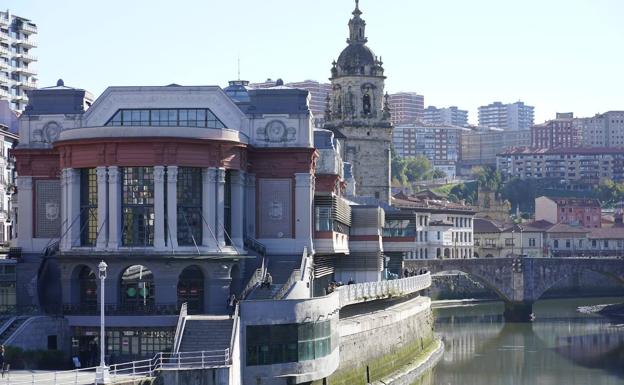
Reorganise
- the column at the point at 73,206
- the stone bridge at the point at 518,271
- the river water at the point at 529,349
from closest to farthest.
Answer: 1. the column at the point at 73,206
2. the river water at the point at 529,349
3. the stone bridge at the point at 518,271

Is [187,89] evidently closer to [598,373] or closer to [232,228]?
[232,228]

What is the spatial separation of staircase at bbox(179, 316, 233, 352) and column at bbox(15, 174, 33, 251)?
16.6m

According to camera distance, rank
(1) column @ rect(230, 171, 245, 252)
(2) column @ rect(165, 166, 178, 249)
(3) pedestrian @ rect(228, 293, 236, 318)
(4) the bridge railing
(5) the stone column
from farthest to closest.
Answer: (4) the bridge railing
(1) column @ rect(230, 171, 245, 252)
(2) column @ rect(165, 166, 178, 249)
(5) the stone column
(3) pedestrian @ rect(228, 293, 236, 318)

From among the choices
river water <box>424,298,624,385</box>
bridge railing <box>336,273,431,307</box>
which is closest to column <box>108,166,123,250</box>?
bridge railing <box>336,273,431,307</box>

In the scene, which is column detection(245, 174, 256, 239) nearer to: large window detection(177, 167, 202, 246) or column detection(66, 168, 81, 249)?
large window detection(177, 167, 202, 246)

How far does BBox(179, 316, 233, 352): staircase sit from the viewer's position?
59.7 meters

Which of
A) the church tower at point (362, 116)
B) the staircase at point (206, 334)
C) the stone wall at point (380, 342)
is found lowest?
the stone wall at point (380, 342)

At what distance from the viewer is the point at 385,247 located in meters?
108

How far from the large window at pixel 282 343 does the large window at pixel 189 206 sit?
9704mm

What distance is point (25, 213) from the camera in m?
75.4

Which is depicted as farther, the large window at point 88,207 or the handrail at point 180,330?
the large window at point 88,207

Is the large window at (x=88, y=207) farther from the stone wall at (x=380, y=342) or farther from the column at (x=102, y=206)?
the stone wall at (x=380, y=342)

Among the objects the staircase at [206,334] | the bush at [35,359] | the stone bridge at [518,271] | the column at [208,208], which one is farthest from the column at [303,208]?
the stone bridge at [518,271]

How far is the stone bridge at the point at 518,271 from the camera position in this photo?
157 m
